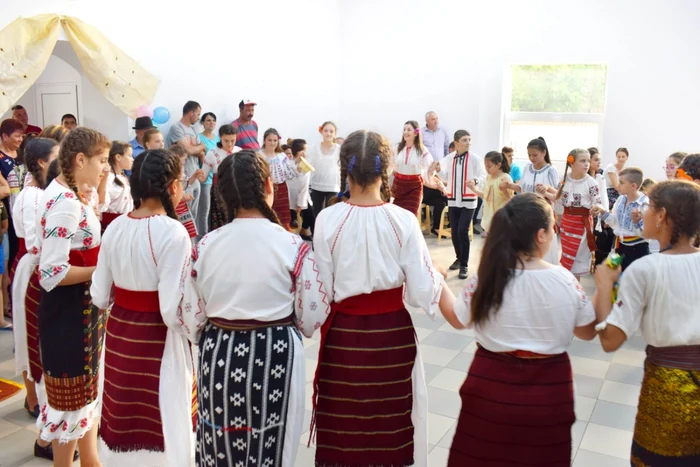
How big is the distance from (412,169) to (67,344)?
4.91 meters

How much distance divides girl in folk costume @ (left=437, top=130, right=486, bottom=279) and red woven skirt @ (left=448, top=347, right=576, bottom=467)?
464 cm

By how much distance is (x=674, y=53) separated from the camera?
30.1 feet

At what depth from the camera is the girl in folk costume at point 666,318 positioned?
6.33 feet

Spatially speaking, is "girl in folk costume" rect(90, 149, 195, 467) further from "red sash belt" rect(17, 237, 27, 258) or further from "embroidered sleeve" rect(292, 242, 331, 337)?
"red sash belt" rect(17, 237, 27, 258)

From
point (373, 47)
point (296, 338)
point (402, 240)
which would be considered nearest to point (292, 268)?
point (296, 338)

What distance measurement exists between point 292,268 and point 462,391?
68 centimetres

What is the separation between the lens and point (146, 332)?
2.33 meters

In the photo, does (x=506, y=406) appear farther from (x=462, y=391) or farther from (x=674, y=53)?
(x=674, y=53)

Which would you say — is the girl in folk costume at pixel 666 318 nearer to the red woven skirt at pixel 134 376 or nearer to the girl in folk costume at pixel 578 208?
the red woven skirt at pixel 134 376

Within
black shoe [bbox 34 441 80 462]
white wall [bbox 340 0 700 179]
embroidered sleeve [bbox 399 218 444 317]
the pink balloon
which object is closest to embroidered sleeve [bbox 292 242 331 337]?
embroidered sleeve [bbox 399 218 444 317]

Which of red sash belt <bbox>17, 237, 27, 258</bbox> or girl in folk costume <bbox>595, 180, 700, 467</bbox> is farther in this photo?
red sash belt <bbox>17, 237, 27, 258</bbox>

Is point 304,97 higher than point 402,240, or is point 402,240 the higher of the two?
point 304,97

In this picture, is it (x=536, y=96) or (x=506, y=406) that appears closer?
(x=506, y=406)

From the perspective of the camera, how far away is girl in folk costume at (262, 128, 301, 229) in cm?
757
